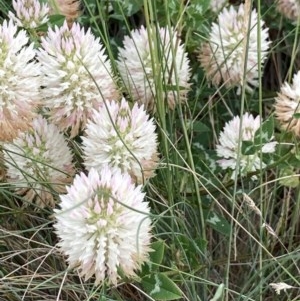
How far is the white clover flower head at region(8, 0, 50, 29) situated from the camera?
40.9 inches

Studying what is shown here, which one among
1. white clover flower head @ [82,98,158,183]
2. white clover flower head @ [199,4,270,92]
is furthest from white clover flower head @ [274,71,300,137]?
white clover flower head @ [82,98,158,183]

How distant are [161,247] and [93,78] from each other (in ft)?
0.72

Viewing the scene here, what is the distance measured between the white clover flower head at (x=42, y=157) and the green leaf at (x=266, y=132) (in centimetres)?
26

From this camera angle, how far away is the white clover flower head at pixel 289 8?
1.23 meters

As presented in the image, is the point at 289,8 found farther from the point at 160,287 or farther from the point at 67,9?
the point at 160,287

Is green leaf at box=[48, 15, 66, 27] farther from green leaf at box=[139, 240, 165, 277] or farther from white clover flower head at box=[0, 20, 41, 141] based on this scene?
green leaf at box=[139, 240, 165, 277]

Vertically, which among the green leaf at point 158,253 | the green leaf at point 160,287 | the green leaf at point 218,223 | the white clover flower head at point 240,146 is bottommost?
the green leaf at point 160,287

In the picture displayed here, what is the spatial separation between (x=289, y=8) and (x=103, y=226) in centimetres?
66

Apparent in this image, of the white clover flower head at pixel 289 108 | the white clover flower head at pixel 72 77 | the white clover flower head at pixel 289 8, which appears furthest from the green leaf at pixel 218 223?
the white clover flower head at pixel 289 8

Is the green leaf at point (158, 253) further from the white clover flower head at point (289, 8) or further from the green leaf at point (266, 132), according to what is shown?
the white clover flower head at point (289, 8)

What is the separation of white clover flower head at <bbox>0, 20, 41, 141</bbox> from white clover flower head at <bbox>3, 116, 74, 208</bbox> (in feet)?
0.25

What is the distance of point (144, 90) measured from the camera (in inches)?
40.2

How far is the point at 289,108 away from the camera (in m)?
1.00

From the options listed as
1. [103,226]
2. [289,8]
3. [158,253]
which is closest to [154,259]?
[158,253]
